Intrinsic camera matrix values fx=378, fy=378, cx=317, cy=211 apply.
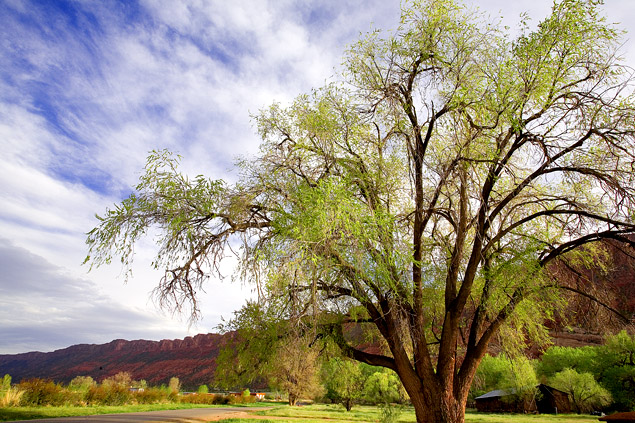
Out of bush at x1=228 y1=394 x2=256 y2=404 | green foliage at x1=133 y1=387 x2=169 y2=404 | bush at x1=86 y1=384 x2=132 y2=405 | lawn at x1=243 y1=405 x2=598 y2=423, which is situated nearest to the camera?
bush at x1=86 y1=384 x2=132 y2=405

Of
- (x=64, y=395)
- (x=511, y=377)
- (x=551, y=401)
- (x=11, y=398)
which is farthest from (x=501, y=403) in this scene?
(x=11, y=398)

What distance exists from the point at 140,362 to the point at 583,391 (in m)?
160

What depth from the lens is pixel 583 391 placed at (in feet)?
145

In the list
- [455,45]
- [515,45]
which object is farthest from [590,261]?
[455,45]

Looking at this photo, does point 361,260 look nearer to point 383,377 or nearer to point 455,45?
point 455,45

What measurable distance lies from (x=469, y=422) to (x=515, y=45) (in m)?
29.3

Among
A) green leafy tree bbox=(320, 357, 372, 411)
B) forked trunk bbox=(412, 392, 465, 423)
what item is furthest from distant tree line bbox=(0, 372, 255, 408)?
forked trunk bbox=(412, 392, 465, 423)

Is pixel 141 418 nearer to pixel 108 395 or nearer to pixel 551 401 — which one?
pixel 108 395

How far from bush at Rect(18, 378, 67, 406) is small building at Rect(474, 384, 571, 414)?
5004 cm

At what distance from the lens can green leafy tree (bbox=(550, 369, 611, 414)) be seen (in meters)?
42.9

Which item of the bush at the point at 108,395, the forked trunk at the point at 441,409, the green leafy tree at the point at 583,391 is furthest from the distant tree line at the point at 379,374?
the bush at the point at 108,395

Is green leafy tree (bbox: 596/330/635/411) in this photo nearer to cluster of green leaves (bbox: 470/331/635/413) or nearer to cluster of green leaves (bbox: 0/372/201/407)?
cluster of green leaves (bbox: 470/331/635/413)

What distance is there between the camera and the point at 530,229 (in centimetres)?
1202

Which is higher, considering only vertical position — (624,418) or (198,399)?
(624,418)
